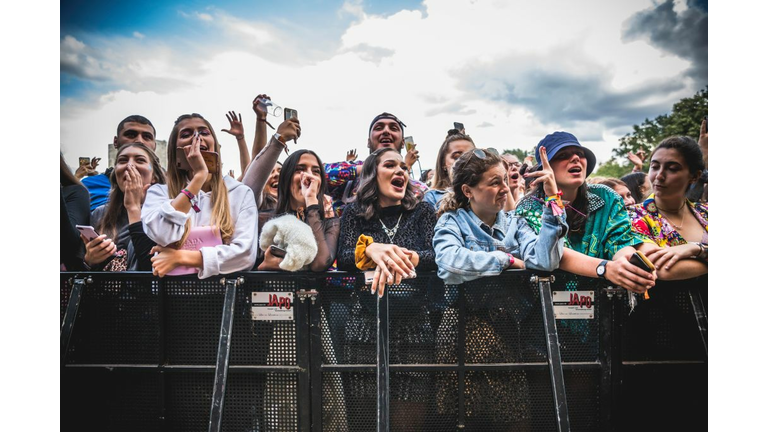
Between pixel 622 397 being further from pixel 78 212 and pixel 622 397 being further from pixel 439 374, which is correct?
pixel 78 212

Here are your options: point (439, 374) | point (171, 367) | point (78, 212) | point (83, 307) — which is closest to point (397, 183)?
point (439, 374)

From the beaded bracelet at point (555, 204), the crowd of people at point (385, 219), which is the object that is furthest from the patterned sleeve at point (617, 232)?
the beaded bracelet at point (555, 204)

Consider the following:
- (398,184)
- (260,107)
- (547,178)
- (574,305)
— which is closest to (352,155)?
(260,107)

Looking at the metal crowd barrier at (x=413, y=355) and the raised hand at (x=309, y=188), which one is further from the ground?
the raised hand at (x=309, y=188)

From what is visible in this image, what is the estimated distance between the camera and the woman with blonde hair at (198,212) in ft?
8.17

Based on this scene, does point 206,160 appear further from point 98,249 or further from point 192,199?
point 98,249

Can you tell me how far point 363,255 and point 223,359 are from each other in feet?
2.87

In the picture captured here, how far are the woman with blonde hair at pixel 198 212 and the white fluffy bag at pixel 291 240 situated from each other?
161 millimetres

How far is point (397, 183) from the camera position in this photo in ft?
9.23

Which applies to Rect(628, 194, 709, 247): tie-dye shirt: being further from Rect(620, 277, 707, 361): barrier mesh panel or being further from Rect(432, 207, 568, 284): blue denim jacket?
Rect(432, 207, 568, 284): blue denim jacket

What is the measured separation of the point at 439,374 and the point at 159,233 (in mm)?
1713

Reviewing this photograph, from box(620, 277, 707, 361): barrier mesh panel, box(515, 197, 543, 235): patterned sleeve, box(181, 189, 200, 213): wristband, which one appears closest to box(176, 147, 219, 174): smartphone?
box(181, 189, 200, 213): wristband

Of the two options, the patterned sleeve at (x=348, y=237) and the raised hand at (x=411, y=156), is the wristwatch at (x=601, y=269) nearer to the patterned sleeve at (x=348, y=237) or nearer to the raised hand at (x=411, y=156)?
the patterned sleeve at (x=348, y=237)

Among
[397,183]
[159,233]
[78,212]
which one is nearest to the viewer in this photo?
[159,233]
